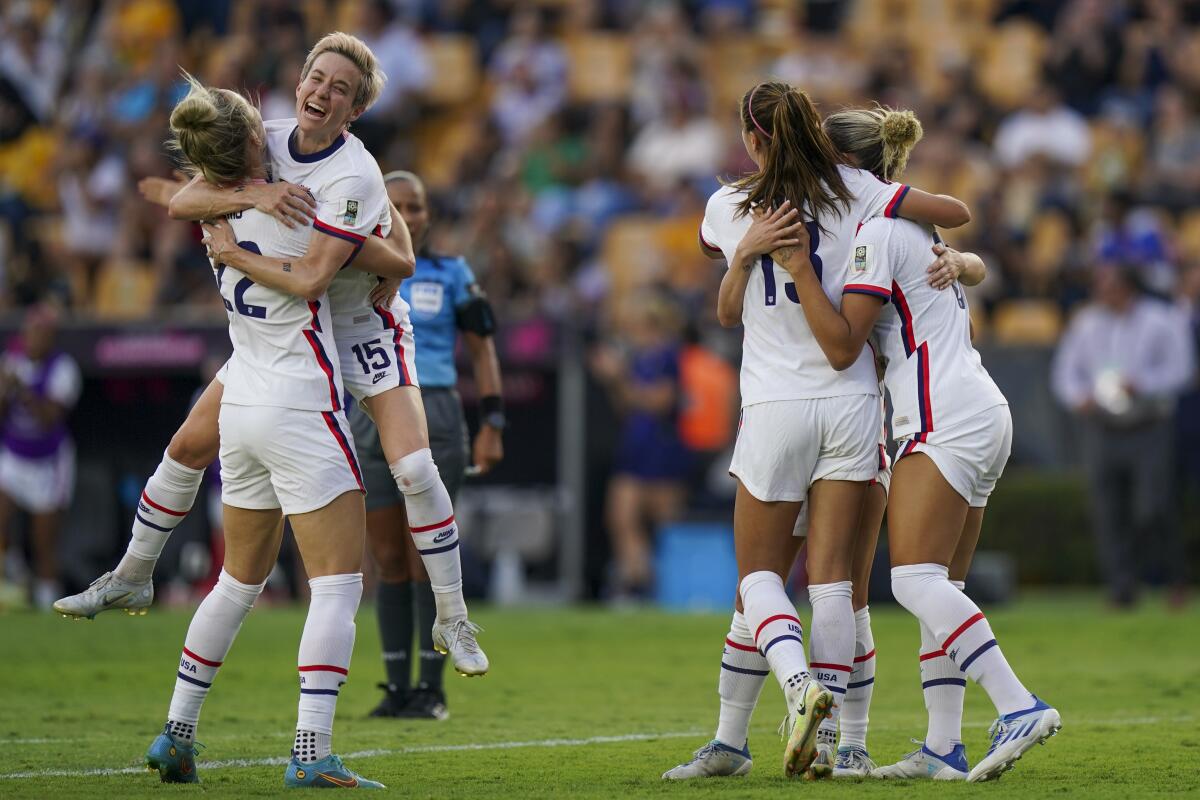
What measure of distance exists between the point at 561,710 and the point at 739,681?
2594 millimetres

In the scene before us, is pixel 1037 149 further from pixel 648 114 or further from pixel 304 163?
pixel 304 163

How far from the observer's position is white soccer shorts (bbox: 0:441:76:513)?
15.4 meters

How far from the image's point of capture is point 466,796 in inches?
220

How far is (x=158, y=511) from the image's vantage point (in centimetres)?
630

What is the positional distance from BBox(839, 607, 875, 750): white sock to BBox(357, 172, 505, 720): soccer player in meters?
2.47

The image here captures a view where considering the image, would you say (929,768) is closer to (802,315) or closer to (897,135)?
(802,315)

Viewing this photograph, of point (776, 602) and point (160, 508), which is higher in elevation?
point (160, 508)

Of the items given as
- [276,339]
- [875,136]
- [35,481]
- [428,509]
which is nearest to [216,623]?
[428,509]

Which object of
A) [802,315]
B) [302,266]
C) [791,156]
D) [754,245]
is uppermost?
[791,156]

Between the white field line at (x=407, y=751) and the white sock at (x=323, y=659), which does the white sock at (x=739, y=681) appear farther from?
the white sock at (x=323, y=659)

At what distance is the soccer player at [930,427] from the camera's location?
19.1 ft

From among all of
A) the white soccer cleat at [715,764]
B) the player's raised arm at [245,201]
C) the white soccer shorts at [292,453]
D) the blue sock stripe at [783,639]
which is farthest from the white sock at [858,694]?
the player's raised arm at [245,201]

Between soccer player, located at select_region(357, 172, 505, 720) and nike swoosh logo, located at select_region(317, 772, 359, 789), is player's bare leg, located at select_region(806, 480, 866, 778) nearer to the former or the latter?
nike swoosh logo, located at select_region(317, 772, 359, 789)

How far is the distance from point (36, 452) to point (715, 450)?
5.76m
